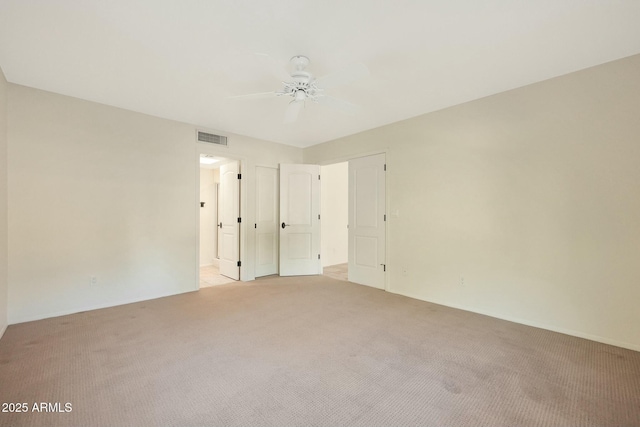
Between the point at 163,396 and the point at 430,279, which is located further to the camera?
the point at 430,279

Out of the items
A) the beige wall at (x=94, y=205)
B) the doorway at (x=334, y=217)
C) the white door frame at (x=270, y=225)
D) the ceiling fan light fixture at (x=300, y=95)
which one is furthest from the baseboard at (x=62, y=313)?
the doorway at (x=334, y=217)

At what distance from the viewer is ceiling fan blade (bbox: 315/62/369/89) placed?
2.06 m

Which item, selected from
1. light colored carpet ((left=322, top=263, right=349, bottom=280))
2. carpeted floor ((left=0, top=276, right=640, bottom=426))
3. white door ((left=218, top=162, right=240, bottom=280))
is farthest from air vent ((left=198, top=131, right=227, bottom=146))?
light colored carpet ((left=322, top=263, right=349, bottom=280))

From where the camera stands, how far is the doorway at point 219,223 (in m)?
5.09

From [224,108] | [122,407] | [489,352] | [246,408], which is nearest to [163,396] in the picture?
[122,407]

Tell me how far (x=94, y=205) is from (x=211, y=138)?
1894 mm

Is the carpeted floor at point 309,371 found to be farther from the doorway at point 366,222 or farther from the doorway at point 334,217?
the doorway at point 334,217

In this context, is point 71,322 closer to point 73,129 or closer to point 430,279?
point 73,129

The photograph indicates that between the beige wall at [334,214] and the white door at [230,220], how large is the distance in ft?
6.37

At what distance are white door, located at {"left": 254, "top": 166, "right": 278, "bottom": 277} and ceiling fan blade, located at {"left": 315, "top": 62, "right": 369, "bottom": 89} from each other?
312cm

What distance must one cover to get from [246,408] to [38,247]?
3210 mm

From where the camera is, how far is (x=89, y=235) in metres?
3.42

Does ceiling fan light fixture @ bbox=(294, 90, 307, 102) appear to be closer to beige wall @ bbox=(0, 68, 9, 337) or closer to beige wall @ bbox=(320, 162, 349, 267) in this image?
beige wall @ bbox=(0, 68, 9, 337)

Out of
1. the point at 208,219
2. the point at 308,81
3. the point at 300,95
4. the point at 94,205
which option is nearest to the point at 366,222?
the point at 300,95
